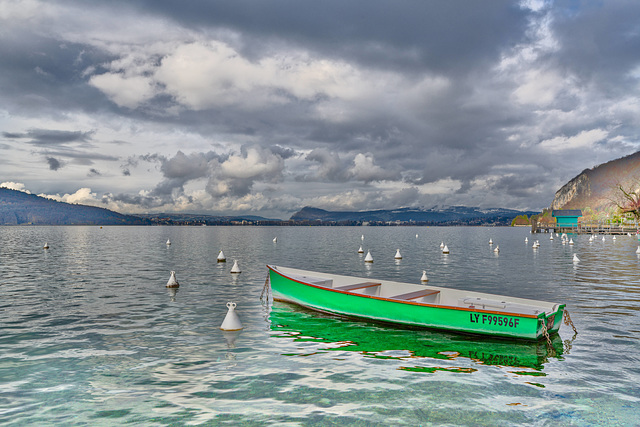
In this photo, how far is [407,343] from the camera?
14852 mm

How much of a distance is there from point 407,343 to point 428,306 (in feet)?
5.66

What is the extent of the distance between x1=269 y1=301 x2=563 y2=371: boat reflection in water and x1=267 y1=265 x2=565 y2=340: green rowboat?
1.32ft

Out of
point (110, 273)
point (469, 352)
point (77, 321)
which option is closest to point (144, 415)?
point (469, 352)

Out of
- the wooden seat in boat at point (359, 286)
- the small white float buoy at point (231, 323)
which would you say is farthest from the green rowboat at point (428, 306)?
the small white float buoy at point (231, 323)

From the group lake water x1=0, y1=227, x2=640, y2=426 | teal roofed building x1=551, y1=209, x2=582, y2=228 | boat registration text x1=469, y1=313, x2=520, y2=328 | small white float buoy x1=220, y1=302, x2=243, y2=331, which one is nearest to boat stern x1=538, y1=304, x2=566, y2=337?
lake water x1=0, y1=227, x2=640, y2=426

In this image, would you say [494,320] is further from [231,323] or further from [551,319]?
[231,323]

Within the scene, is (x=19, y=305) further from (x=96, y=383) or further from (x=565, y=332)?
(x=565, y=332)

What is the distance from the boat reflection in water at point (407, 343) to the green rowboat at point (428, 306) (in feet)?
1.32

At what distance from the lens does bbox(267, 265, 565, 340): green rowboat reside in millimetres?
14219

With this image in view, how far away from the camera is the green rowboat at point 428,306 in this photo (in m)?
14.2

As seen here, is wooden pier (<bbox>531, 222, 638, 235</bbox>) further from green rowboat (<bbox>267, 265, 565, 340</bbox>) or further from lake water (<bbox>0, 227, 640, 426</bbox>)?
green rowboat (<bbox>267, 265, 565, 340</bbox>)

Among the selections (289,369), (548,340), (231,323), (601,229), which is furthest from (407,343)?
(601,229)

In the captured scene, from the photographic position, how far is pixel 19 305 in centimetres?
2172

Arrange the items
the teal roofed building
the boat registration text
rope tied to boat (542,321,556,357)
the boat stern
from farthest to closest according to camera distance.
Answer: the teal roofed building → the boat registration text → the boat stern → rope tied to boat (542,321,556,357)
